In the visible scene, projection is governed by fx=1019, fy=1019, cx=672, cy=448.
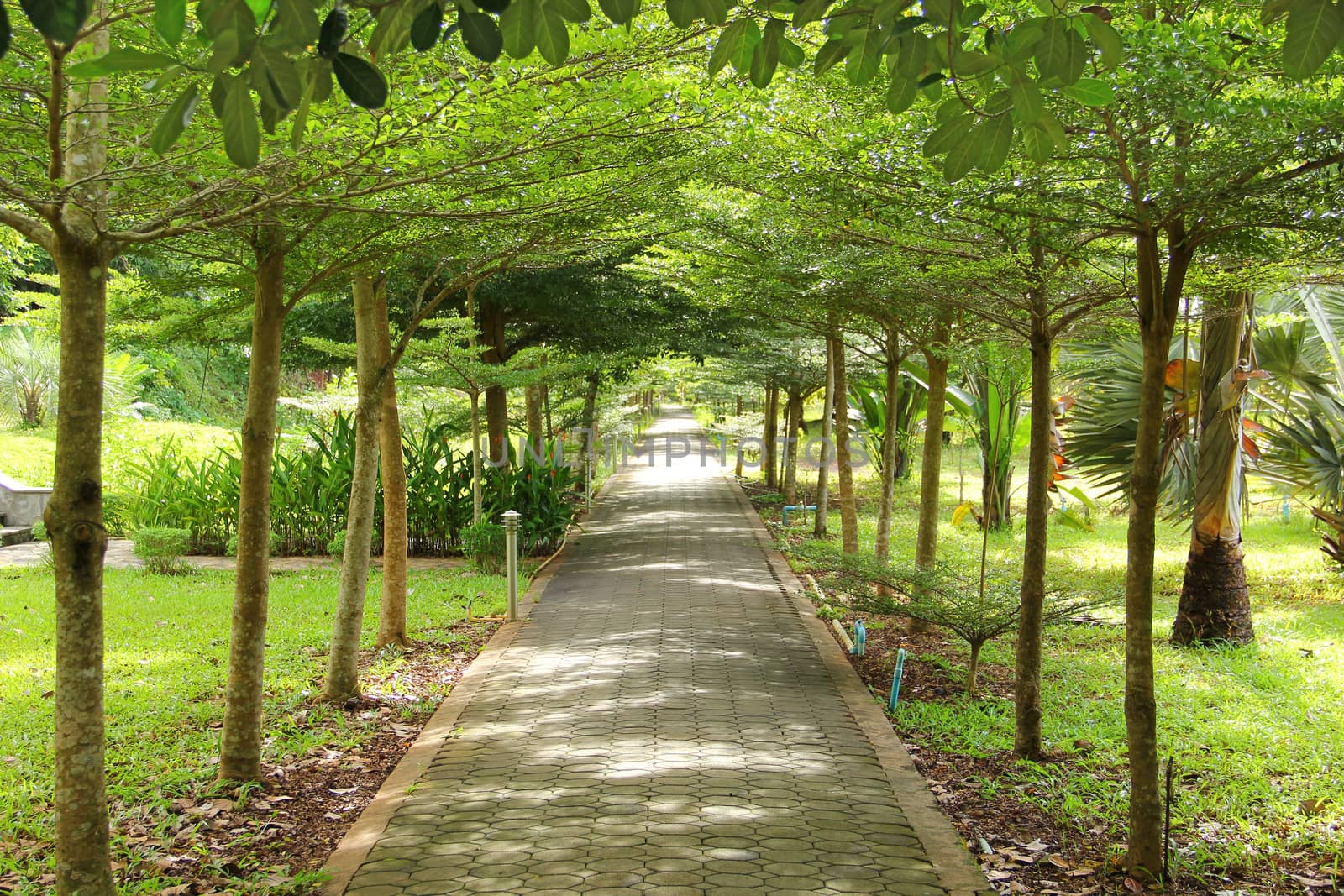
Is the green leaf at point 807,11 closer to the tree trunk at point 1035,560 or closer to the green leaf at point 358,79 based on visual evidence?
the green leaf at point 358,79

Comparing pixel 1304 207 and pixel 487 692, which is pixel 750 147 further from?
pixel 487 692

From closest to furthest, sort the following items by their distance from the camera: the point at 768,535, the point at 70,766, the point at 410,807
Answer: the point at 70,766 → the point at 410,807 → the point at 768,535

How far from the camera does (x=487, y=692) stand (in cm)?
720

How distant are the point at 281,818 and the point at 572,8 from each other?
427 cm

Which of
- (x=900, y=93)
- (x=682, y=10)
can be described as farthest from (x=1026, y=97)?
(x=682, y=10)

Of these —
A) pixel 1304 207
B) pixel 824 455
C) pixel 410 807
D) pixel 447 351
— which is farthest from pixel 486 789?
pixel 824 455

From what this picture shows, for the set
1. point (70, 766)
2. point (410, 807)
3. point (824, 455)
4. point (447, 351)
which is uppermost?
point (447, 351)

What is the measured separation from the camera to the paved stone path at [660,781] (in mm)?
4246

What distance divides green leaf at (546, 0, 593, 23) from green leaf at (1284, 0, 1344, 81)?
4.77ft

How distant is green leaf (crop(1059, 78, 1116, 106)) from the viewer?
84.5 inches

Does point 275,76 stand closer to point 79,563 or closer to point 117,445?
point 79,563

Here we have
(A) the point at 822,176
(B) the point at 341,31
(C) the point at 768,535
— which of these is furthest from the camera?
(C) the point at 768,535

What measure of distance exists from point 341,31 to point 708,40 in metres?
3.14

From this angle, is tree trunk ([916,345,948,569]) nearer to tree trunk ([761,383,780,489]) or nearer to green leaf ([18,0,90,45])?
green leaf ([18,0,90,45])
